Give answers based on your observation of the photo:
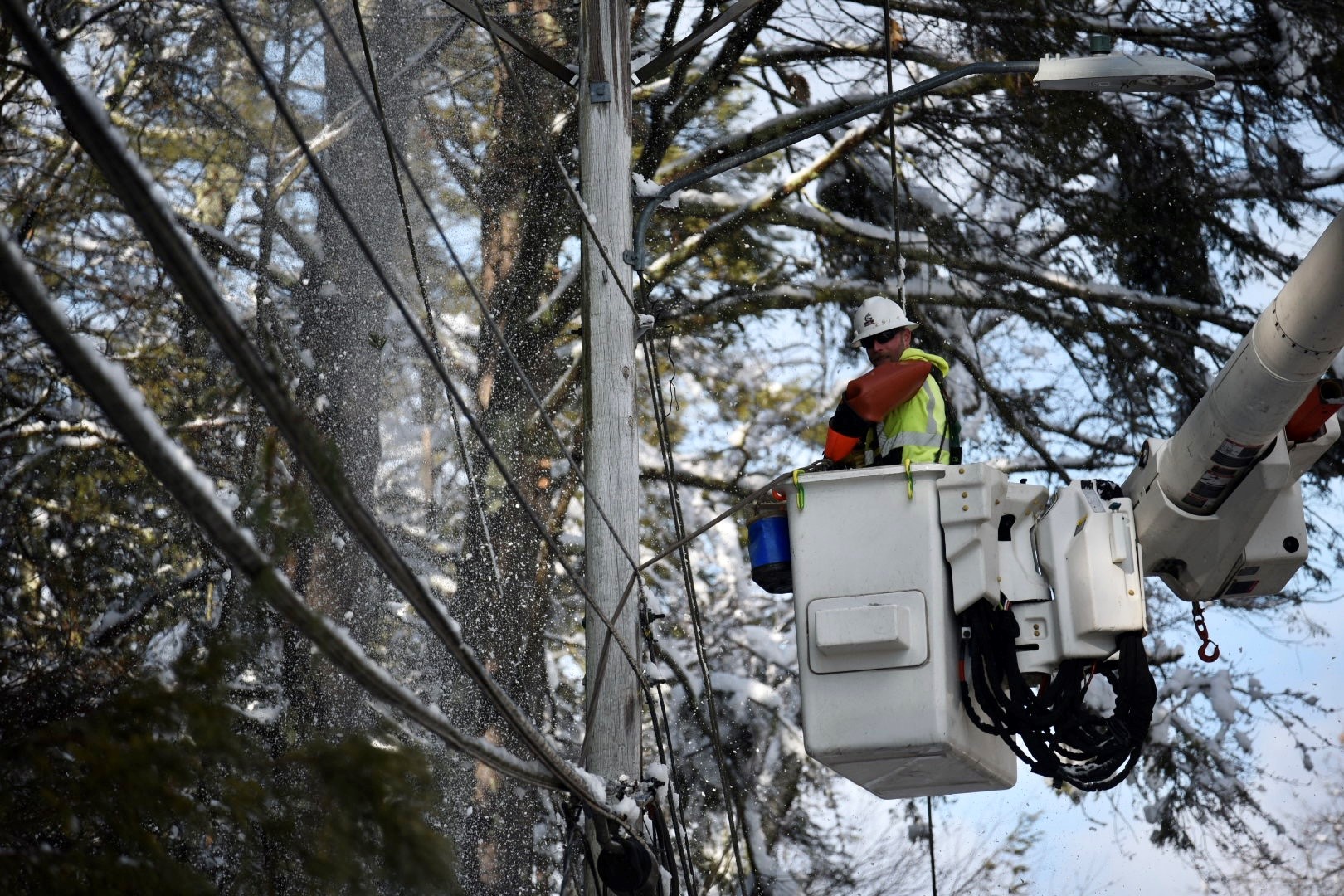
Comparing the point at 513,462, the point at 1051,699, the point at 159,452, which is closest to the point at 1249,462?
the point at 1051,699

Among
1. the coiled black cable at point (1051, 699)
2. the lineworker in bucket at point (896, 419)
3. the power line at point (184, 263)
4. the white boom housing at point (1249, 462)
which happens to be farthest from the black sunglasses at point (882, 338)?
the power line at point (184, 263)

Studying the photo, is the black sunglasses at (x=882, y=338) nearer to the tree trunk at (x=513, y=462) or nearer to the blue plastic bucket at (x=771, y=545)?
the blue plastic bucket at (x=771, y=545)

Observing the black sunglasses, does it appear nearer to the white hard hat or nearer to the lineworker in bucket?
the white hard hat

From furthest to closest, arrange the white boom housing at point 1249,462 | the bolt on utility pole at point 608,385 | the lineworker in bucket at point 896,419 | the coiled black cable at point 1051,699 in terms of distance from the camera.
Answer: the bolt on utility pole at point 608,385 → the lineworker in bucket at point 896,419 → the coiled black cable at point 1051,699 → the white boom housing at point 1249,462

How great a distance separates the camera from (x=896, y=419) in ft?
16.4

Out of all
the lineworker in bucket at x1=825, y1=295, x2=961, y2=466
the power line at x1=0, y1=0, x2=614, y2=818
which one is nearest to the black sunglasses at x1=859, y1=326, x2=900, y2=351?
the lineworker in bucket at x1=825, y1=295, x2=961, y2=466

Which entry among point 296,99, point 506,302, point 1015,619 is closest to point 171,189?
point 296,99

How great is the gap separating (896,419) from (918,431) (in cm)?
8

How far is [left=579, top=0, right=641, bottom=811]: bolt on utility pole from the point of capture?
5.10 meters

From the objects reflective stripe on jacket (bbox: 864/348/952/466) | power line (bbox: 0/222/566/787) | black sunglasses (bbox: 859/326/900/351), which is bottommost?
power line (bbox: 0/222/566/787)

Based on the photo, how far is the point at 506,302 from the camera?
1105cm

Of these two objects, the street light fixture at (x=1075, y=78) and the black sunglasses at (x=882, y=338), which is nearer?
the black sunglasses at (x=882, y=338)

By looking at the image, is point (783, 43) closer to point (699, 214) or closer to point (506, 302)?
point (699, 214)

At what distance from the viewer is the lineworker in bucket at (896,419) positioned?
489 cm
